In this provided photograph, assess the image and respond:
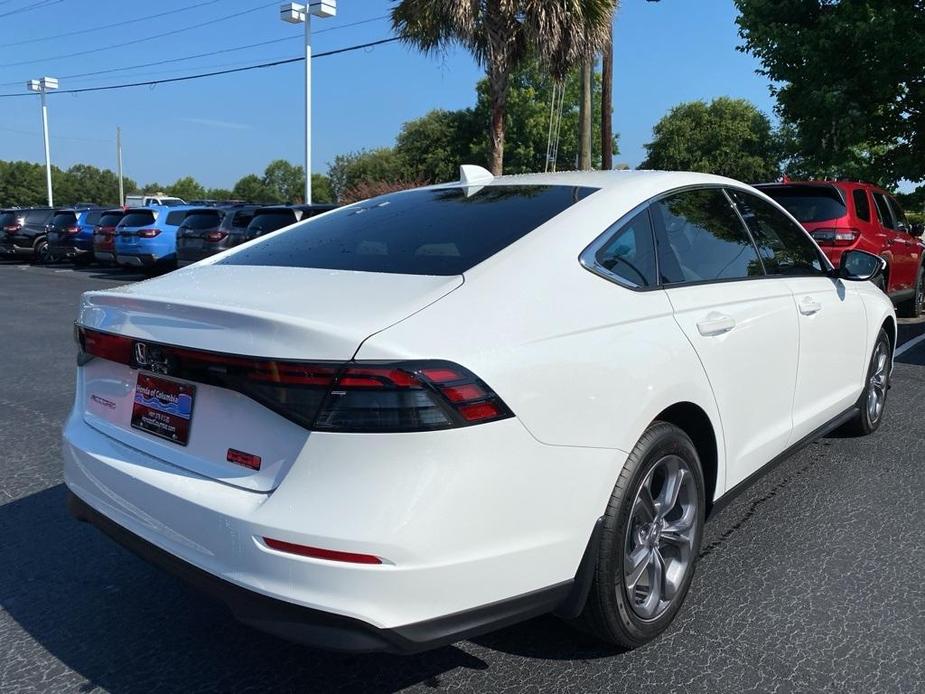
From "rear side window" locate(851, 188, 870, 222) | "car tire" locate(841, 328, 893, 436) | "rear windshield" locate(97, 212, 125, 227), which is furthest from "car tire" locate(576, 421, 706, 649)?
"rear windshield" locate(97, 212, 125, 227)

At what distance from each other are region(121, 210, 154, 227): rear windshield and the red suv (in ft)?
44.9

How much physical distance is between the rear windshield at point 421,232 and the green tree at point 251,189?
142027 mm

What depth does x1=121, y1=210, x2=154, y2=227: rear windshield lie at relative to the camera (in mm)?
17625

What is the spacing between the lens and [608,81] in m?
16.9

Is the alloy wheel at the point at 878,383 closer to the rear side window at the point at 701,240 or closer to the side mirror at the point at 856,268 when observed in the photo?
the side mirror at the point at 856,268

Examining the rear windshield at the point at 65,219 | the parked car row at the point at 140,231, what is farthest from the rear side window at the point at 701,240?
the rear windshield at the point at 65,219

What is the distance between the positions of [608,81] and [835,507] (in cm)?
1464

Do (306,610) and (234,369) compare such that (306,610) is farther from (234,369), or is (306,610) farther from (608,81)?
(608,81)

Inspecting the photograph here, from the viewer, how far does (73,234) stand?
2089cm

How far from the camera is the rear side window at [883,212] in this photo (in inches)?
374

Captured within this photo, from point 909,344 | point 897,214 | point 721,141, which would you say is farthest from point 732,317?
point 721,141

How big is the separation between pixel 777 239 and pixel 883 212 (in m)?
7.09

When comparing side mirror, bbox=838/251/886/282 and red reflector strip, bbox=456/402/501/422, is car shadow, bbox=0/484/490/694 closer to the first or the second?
red reflector strip, bbox=456/402/501/422

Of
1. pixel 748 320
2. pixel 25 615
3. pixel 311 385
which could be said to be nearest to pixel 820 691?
pixel 748 320
